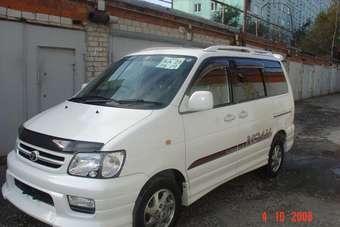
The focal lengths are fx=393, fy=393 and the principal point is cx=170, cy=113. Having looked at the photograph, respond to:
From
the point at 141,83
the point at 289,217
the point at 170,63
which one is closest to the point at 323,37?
the point at 289,217

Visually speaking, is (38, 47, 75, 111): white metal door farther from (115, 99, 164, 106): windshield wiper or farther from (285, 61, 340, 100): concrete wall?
(285, 61, 340, 100): concrete wall

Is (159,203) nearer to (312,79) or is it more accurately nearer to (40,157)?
(40,157)

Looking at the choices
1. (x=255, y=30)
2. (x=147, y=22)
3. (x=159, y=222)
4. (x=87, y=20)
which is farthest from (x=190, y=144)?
(x=255, y=30)

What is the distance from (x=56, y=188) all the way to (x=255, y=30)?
1899cm

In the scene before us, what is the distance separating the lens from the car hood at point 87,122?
3527 millimetres

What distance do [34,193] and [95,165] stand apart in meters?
0.73

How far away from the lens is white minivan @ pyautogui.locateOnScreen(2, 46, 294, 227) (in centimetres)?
338

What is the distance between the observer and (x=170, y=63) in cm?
Result: 458

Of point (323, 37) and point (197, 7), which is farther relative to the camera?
point (197, 7)

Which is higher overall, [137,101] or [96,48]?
[96,48]

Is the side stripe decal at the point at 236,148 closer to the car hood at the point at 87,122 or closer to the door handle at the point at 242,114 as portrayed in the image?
the door handle at the point at 242,114

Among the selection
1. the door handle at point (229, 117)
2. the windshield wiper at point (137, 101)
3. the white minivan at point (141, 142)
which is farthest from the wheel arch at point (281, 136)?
the windshield wiper at point (137, 101)

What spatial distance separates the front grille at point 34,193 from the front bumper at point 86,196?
0.03m

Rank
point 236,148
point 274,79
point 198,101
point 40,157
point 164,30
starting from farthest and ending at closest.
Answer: point 164,30
point 274,79
point 236,148
point 198,101
point 40,157
